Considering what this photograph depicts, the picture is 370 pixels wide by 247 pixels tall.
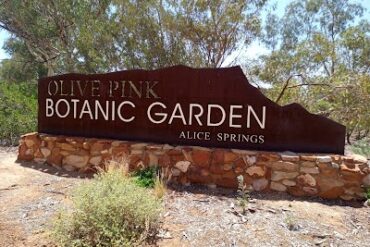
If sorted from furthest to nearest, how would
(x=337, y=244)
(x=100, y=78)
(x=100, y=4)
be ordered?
1. (x=100, y=4)
2. (x=100, y=78)
3. (x=337, y=244)

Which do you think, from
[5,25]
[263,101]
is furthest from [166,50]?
[263,101]

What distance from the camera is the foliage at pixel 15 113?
10.1m

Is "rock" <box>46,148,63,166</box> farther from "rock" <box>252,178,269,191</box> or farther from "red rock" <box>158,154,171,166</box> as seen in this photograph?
"rock" <box>252,178,269,191</box>

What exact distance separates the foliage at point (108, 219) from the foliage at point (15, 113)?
6.47 m

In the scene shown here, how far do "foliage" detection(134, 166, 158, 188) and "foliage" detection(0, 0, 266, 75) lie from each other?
8914 millimetres

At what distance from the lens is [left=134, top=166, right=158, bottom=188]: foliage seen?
5.84 m

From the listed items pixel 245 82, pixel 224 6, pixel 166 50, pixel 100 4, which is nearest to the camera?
pixel 245 82

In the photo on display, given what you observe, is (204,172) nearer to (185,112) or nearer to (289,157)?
(185,112)

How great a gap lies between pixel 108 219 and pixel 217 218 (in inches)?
53.6

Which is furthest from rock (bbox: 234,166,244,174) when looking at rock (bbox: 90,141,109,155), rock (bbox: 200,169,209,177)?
rock (bbox: 90,141,109,155)

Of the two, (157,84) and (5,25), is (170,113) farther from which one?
(5,25)

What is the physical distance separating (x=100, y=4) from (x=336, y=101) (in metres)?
11.1

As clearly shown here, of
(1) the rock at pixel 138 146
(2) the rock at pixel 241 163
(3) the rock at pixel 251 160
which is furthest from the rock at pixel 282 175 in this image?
(1) the rock at pixel 138 146

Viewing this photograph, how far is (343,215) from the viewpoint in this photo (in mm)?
5098
